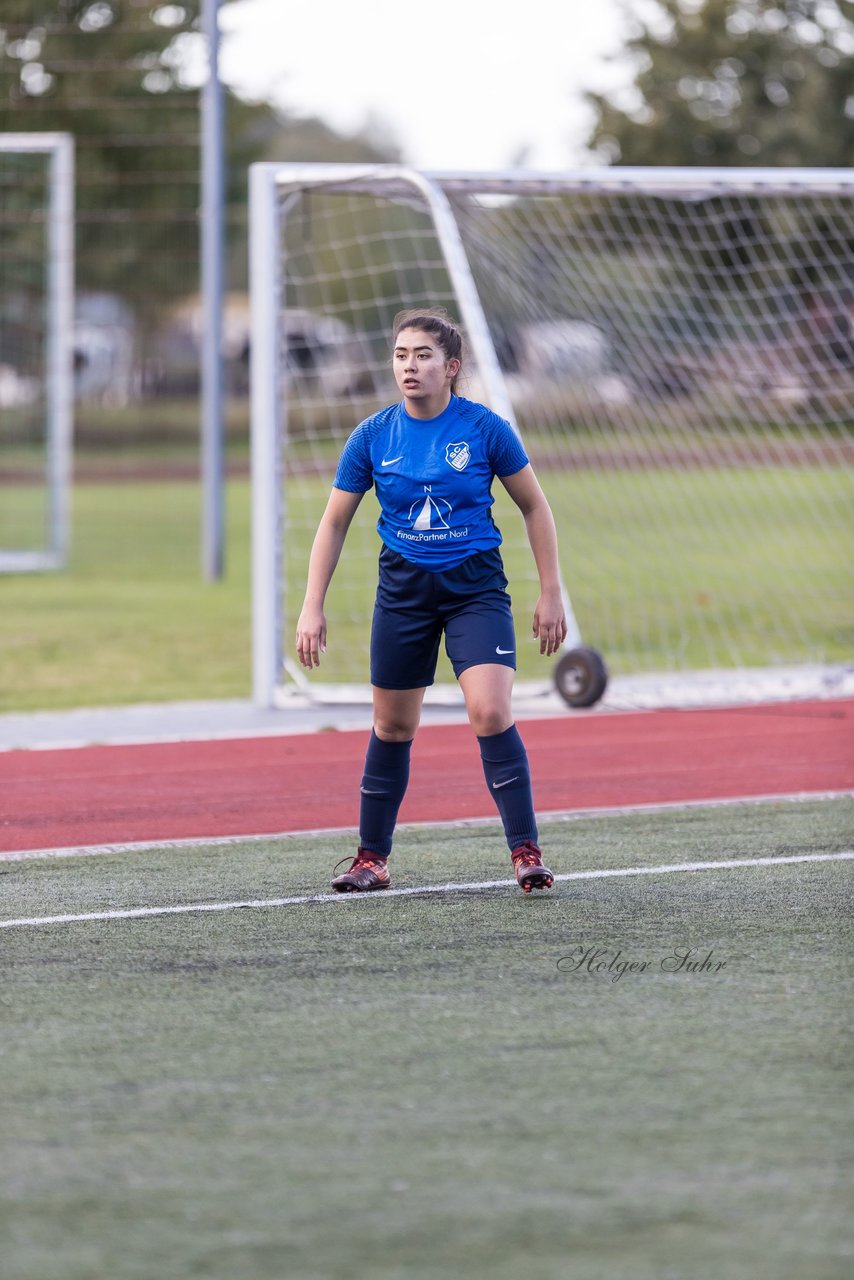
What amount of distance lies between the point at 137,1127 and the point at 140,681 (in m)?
7.90

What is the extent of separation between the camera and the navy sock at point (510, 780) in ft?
19.4

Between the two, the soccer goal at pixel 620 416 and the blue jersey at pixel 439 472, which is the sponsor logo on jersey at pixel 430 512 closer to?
the blue jersey at pixel 439 472

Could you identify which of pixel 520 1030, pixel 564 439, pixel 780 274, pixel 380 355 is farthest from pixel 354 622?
pixel 380 355

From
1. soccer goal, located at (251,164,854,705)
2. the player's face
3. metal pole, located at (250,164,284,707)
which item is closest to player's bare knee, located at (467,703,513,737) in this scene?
the player's face

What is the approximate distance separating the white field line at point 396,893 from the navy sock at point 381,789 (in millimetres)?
176

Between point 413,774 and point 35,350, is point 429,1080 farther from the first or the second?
point 35,350

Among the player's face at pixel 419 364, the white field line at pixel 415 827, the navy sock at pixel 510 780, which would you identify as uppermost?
the player's face at pixel 419 364

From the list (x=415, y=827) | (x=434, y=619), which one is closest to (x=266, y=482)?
(x=415, y=827)

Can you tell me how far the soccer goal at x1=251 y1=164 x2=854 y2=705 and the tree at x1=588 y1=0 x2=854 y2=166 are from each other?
73.0 feet

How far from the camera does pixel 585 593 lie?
1572cm

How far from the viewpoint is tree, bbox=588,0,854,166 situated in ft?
152

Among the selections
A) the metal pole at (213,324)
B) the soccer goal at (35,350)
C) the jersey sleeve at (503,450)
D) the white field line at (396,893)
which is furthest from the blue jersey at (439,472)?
the soccer goal at (35,350)

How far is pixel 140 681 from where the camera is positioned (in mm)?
11594

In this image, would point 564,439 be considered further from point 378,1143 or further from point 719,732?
point 378,1143
